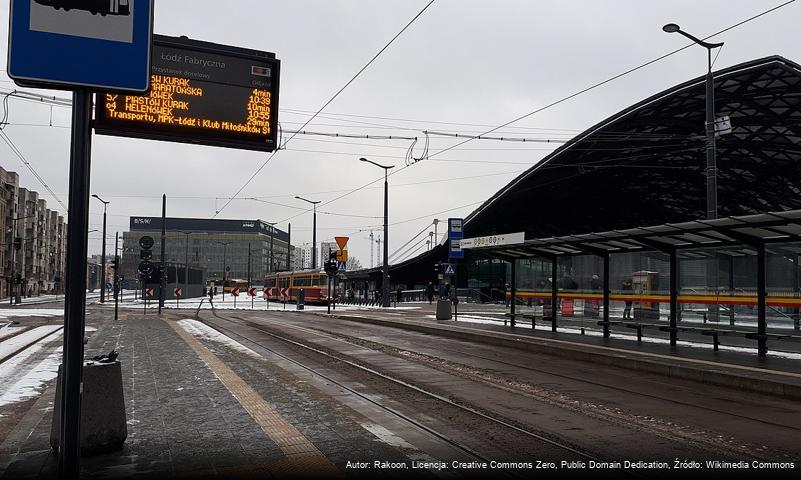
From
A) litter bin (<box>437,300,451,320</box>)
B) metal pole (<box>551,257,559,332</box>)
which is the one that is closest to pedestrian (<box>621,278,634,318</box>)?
metal pole (<box>551,257,559,332</box>)

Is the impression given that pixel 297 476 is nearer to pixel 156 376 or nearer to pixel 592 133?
pixel 156 376

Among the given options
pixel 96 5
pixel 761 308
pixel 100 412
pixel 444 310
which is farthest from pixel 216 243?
pixel 96 5

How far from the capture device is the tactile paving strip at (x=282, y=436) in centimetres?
565

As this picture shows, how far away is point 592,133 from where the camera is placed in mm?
41156

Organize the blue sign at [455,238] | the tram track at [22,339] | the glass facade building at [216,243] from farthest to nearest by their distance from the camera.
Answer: the glass facade building at [216,243] → the blue sign at [455,238] → the tram track at [22,339]

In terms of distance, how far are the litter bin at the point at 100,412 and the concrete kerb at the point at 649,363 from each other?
381 inches

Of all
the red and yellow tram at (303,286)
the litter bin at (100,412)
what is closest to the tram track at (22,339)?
the litter bin at (100,412)

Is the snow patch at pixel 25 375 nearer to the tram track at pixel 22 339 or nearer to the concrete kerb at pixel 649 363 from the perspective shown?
the tram track at pixel 22 339

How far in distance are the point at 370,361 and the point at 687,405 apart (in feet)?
23.2

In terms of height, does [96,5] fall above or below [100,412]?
above

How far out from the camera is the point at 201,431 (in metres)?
7.24

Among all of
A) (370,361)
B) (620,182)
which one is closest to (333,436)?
(370,361)

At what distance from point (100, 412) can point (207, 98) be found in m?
6.06

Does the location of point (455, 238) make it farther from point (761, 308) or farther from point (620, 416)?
point (620, 416)
